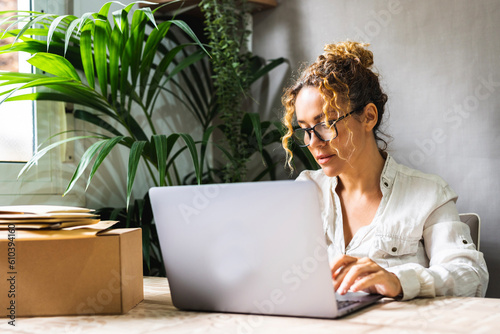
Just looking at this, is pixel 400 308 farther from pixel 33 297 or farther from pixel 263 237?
pixel 33 297

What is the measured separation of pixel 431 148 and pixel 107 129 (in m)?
1.21

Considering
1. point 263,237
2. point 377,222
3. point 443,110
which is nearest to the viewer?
point 263,237

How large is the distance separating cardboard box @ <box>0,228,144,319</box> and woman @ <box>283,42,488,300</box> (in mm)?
660

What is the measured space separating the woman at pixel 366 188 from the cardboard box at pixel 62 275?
66 centimetres

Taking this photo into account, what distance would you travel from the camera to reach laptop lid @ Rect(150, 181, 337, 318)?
0.83 metres

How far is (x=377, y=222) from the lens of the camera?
4.69ft

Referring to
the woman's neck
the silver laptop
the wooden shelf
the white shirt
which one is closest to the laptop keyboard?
the silver laptop

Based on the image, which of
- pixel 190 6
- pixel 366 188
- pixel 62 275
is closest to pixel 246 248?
pixel 62 275

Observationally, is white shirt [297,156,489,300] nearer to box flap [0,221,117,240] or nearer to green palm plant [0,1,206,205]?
green palm plant [0,1,206,205]

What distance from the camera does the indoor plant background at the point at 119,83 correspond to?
1.62 metres

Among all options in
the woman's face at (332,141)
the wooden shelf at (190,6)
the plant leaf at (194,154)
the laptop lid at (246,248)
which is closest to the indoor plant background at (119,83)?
the plant leaf at (194,154)

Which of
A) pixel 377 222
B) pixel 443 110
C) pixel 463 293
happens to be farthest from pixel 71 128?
pixel 463 293

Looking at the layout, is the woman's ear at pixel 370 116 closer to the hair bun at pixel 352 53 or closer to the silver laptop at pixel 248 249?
the hair bun at pixel 352 53

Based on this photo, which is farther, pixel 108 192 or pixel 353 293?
pixel 108 192
